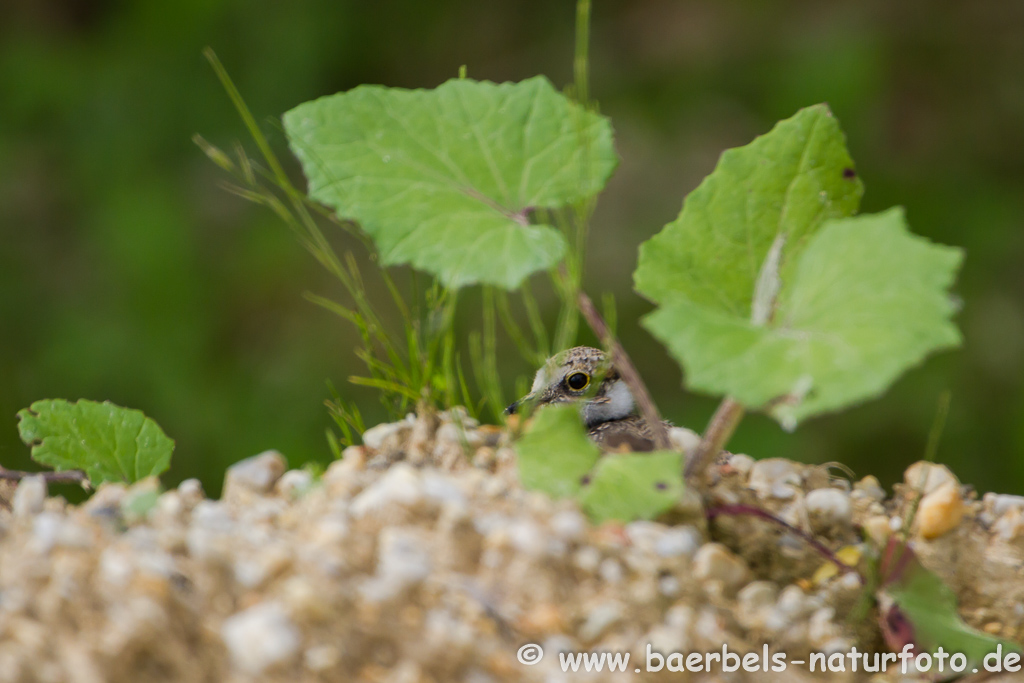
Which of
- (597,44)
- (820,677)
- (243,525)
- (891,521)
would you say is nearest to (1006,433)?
(597,44)

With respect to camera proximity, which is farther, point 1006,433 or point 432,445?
point 1006,433

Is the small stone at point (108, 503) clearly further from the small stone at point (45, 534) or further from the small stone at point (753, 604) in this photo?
the small stone at point (753, 604)

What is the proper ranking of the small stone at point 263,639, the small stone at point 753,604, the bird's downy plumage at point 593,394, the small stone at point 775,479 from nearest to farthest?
1. the small stone at point 263,639
2. the small stone at point 753,604
3. the small stone at point 775,479
4. the bird's downy plumage at point 593,394

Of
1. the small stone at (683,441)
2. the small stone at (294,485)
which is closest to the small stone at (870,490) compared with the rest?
the small stone at (683,441)

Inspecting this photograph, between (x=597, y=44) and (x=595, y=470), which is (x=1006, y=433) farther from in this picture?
(x=595, y=470)

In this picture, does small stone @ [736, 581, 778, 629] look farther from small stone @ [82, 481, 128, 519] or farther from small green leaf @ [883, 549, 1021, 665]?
small stone @ [82, 481, 128, 519]

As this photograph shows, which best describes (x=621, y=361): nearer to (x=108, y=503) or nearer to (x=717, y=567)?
A: (x=717, y=567)
